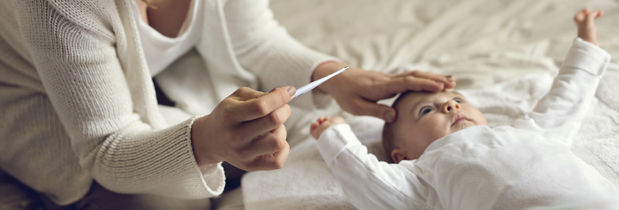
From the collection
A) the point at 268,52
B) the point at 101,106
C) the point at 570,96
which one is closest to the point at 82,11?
the point at 101,106

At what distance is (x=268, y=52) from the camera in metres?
0.94

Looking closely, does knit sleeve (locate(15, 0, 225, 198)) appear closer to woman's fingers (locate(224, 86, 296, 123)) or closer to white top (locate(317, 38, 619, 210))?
woman's fingers (locate(224, 86, 296, 123))

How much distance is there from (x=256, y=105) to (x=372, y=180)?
289 mm

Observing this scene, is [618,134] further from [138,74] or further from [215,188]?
[138,74]

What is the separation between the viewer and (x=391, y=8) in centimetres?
139

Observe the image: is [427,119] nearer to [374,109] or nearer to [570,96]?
[374,109]

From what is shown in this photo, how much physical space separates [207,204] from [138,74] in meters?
0.30

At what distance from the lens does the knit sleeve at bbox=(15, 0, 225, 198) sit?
0.54 meters

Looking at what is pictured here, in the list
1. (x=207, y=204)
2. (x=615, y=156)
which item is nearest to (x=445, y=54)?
(x=615, y=156)

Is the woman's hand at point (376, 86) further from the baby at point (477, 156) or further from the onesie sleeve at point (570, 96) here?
the onesie sleeve at point (570, 96)

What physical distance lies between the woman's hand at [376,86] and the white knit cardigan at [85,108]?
0.32m

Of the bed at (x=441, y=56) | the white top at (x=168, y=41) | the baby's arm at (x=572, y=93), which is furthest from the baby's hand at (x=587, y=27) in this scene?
the white top at (x=168, y=41)

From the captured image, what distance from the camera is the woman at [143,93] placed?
523mm

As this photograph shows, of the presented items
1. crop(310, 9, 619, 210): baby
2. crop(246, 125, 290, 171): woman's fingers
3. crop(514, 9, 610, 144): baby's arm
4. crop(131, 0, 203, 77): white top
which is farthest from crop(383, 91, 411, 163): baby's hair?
crop(131, 0, 203, 77): white top
